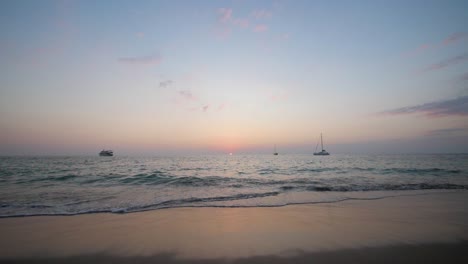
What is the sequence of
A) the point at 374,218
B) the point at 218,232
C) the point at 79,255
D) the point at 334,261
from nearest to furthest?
1. the point at 334,261
2. the point at 79,255
3. the point at 218,232
4. the point at 374,218

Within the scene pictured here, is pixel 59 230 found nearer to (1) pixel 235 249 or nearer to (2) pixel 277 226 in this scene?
(1) pixel 235 249

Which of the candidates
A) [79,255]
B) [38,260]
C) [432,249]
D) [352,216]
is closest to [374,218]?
[352,216]

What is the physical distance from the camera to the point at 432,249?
15.3ft

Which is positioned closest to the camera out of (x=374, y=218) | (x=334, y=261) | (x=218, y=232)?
(x=334, y=261)

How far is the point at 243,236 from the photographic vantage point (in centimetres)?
548

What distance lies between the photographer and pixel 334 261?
4.18 meters

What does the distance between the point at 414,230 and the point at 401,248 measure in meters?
1.59

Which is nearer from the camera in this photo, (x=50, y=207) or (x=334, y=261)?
(x=334, y=261)

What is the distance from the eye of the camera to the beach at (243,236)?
442 centimetres

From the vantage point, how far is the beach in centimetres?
442

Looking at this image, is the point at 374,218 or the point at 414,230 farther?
the point at 374,218

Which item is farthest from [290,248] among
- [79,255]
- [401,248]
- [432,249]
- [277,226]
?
[79,255]

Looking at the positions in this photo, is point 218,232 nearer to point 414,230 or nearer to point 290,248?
point 290,248

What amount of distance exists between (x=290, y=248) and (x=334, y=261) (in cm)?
86
